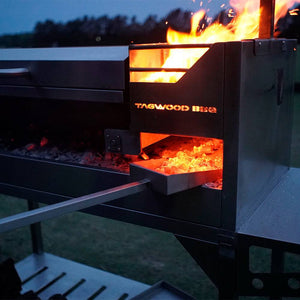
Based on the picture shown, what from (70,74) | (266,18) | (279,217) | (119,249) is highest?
(266,18)

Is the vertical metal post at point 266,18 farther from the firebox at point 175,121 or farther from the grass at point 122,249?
the grass at point 122,249

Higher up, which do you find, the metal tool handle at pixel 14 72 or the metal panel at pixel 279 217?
the metal tool handle at pixel 14 72

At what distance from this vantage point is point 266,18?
3.46 feet

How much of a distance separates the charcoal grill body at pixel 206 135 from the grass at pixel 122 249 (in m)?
0.88

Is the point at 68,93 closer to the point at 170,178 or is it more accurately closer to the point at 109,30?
the point at 170,178

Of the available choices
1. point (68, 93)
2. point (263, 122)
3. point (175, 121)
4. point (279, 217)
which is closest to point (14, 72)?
point (68, 93)

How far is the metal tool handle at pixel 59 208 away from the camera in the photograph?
624 mm

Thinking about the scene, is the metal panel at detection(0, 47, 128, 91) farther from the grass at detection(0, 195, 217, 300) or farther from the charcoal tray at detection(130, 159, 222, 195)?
the grass at detection(0, 195, 217, 300)

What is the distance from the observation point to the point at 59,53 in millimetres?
1127

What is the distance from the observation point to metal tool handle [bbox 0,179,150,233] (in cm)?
62

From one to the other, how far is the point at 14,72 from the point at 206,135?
22.4 inches

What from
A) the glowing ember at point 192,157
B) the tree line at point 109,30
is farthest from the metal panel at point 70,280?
the tree line at point 109,30

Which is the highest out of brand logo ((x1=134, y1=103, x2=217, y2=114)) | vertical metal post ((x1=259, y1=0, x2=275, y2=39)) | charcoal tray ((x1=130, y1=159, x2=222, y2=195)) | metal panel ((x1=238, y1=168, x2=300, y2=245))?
vertical metal post ((x1=259, y1=0, x2=275, y2=39))

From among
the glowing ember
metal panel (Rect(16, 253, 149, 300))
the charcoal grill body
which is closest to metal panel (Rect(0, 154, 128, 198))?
the charcoal grill body
